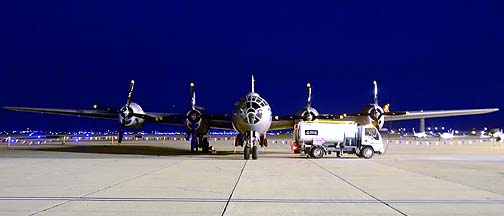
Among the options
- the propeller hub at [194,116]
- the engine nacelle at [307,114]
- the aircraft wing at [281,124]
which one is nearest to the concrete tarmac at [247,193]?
the engine nacelle at [307,114]

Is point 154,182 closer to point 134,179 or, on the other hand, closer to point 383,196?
point 134,179

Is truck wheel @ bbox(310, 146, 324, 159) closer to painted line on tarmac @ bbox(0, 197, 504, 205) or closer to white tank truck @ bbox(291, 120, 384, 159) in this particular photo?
white tank truck @ bbox(291, 120, 384, 159)

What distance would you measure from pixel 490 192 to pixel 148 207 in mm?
8059

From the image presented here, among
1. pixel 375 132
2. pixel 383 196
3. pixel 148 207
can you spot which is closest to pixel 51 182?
pixel 148 207

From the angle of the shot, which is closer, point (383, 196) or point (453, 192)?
point (383, 196)

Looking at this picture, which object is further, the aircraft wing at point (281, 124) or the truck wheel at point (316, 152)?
the aircraft wing at point (281, 124)

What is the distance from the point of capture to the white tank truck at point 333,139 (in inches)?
1142

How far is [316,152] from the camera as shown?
94.2 feet

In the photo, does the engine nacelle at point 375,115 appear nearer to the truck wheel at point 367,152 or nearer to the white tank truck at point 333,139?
the white tank truck at point 333,139

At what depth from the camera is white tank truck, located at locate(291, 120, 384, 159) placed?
2902 cm

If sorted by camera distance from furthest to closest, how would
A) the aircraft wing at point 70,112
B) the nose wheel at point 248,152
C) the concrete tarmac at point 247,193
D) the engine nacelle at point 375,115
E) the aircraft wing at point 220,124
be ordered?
the aircraft wing at point 220,124
the engine nacelle at point 375,115
the aircraft wing at point 70,112
the nose wheel at point 248,152
the concrete tarmac at point 247,193

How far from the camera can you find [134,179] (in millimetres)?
14828

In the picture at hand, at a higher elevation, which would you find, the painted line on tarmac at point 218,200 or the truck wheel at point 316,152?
the truck wheel at point 316,152

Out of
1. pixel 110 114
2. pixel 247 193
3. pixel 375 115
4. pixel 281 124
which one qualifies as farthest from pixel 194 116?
pixel 247 193
